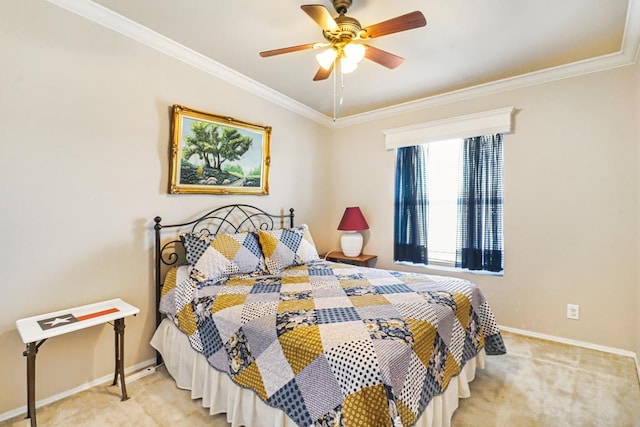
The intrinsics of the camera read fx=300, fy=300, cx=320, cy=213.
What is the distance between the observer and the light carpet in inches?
67.8

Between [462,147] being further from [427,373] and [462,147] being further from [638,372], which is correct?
[427,373]

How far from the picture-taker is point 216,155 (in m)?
2.76

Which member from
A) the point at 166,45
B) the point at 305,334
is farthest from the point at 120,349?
Result: the point at 166,45

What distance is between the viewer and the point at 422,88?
126 inches

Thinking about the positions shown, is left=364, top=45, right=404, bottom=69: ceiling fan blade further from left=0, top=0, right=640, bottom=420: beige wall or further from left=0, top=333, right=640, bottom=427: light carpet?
left=0, top=333, right=640, bottom=427: light carpet

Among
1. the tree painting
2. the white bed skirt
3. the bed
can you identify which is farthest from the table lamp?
the white bed skirt

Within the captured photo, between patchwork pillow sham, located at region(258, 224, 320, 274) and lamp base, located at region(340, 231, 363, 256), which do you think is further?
lamp base, located at region(340, 231, 363, 256)

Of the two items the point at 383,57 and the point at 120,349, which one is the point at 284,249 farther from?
the point at 383,57

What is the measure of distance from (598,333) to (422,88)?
2.77 meters

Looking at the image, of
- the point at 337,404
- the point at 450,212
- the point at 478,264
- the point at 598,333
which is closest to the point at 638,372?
the point at 598,333

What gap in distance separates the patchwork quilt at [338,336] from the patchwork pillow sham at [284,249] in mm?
234

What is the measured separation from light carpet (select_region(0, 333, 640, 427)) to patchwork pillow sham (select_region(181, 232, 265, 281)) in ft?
2.65

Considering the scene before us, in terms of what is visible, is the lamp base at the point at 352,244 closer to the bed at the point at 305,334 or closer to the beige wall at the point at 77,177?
the bed at the point at 305,334

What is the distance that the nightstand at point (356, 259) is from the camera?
366 centimetres
